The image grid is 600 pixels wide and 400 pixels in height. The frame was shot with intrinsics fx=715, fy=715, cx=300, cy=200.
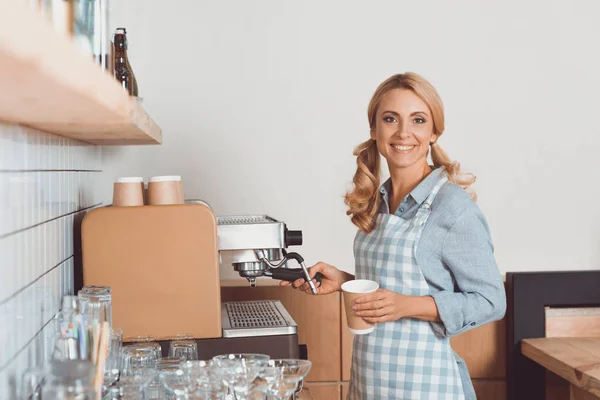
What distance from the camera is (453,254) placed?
1.83 meters

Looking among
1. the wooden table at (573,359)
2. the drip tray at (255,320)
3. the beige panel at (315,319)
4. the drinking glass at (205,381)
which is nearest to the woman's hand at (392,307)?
the drip tray at (255,320)

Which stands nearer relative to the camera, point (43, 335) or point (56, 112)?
point (56, 112)

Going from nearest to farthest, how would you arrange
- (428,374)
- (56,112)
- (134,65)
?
1. (56,112)
2. (428,374)
3. (134,65)

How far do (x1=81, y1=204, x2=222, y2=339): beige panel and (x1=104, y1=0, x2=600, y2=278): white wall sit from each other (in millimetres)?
983

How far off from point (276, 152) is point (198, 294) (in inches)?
42.6

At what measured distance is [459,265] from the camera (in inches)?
71.6

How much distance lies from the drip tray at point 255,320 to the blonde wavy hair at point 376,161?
0.37 m

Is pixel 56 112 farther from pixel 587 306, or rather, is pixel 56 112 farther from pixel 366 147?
pixel 587 306

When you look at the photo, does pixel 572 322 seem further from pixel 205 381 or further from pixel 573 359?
pixel 205 381

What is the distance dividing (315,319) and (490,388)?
75cm

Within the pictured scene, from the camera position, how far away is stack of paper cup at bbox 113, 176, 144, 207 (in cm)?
183

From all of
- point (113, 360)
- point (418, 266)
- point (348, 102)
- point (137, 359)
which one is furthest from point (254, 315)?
point (348, 102)

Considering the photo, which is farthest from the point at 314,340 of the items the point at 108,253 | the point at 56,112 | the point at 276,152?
the point at 56,112

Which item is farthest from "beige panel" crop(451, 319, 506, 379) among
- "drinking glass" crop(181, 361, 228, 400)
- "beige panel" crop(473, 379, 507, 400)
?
"drinking glass" crop(181, 361, 228, 400)
